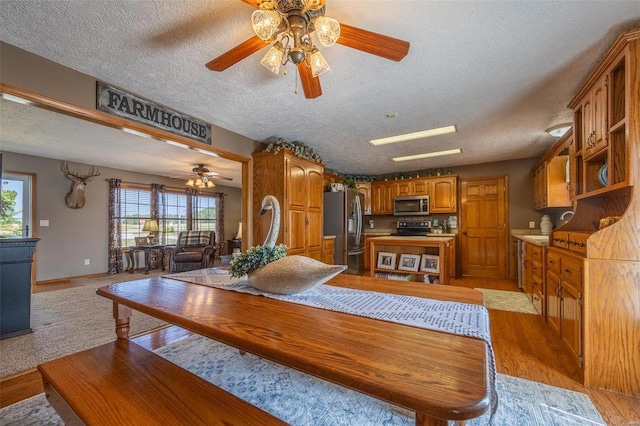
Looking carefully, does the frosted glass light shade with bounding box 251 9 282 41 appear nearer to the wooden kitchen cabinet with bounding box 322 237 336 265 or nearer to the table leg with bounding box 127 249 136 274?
the wooden kitchen cabinet with bounding box 322 237 336 265

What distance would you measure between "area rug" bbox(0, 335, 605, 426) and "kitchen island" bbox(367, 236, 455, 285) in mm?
1570

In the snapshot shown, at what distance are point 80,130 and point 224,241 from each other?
483 centimetres

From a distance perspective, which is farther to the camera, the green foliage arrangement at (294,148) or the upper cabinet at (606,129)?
the green foliage arrangement at (294,148)

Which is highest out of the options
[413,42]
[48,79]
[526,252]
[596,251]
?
[413,42]

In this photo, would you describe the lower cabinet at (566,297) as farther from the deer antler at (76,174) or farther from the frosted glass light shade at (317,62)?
the deer antler at (76,174)

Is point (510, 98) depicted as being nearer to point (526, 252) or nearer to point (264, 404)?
point (526, 252)

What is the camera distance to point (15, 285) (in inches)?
99.5

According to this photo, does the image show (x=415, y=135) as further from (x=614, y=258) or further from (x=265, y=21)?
(x=265, y=21)

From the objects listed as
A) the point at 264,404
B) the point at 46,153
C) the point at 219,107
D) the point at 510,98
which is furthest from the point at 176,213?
the point at 510,98

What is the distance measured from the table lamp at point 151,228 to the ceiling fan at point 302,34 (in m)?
5.44

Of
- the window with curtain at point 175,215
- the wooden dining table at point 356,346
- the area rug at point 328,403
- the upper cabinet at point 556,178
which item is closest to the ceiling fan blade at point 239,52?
the wooden dining table at point 356,346

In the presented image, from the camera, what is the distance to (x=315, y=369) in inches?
24.5

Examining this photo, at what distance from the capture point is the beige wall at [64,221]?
4645mm

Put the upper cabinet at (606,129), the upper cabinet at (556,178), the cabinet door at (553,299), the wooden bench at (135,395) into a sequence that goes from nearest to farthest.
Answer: the wooden bench at (135,395)
the upper cabinet at (606,129)
the cabinet door at (553,299)
the upper cabinet at (556,178)
